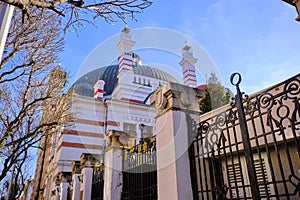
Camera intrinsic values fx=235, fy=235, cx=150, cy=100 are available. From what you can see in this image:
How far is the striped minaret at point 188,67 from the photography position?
22.3 meters

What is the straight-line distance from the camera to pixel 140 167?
556 centimetres

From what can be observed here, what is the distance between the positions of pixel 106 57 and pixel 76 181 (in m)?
4.95

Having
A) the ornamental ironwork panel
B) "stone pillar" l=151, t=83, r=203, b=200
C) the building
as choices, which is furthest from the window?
"stone pillar" l=151, t=83, r=203, b=200

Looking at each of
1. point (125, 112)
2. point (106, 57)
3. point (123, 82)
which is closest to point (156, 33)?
point (106, 57)

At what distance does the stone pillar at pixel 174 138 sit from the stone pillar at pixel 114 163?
2.23m

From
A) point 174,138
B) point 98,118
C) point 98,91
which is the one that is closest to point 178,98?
point 174,138

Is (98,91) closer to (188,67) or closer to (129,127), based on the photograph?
(129,127)

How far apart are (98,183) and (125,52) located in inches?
598

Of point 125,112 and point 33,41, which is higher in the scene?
point 125,112

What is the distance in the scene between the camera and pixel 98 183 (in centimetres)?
761

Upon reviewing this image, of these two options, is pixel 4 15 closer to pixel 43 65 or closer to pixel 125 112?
pixel 43 65

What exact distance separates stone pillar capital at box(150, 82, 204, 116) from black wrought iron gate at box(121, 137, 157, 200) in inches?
45.4

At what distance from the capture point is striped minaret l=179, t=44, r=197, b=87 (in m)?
22.3

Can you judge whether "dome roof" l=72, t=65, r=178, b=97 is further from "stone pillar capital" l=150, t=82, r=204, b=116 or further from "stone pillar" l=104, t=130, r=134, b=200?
"stone pillar capital" l=150, t=82, r=204, b=116
